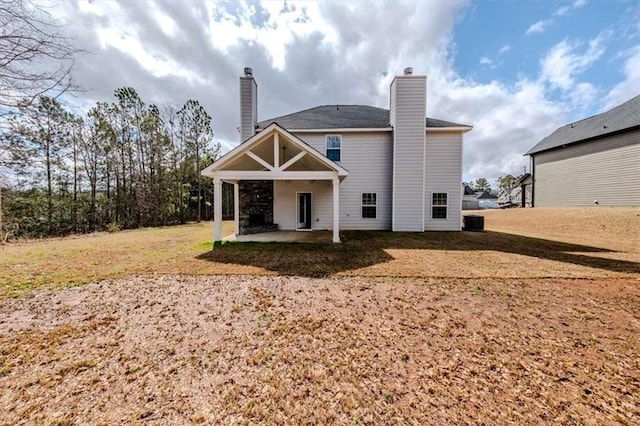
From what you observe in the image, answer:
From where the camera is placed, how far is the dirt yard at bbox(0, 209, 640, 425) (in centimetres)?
221

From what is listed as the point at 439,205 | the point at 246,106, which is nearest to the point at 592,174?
the point at 439,205

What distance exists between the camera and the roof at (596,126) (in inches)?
690

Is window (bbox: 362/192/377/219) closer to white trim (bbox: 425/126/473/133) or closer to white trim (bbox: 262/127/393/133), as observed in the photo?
white trim (bbox: 262/127/393/133)

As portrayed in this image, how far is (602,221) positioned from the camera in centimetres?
1402

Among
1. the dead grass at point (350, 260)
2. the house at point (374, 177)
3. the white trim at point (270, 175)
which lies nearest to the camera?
the dead grass at point (350, 260)

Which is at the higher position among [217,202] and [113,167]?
[113,167]

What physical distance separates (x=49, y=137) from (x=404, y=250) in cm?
2497

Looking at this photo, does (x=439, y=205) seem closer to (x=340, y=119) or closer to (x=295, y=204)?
(x=340, y=119)

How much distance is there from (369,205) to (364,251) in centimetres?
512

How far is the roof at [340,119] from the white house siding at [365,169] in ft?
1.85

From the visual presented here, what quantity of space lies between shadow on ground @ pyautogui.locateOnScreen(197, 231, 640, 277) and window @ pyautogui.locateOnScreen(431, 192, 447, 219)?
1822 millimetres

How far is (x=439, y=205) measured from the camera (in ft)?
42.8

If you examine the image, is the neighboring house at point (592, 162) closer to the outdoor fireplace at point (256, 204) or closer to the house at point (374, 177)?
the house at point (374, 177)

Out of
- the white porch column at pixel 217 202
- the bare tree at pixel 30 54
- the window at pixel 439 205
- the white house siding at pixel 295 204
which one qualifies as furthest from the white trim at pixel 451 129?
the bare tree at pixel 30 54
